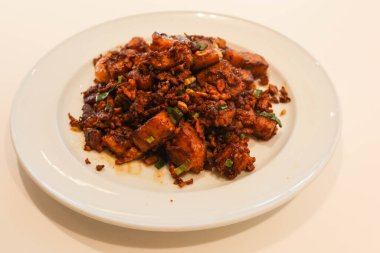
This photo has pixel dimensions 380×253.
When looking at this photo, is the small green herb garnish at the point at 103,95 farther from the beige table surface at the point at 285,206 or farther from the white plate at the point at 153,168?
the beige table surface at the point at 285,206

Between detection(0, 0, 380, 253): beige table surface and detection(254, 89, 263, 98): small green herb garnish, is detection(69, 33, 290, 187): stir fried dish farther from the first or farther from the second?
detection(0, 0, 380, 253): beige table surface

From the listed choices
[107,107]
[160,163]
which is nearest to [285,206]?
[160,163]

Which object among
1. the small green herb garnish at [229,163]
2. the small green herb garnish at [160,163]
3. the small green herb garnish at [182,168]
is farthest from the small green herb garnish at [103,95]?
the small green herb garnish at [229,163]

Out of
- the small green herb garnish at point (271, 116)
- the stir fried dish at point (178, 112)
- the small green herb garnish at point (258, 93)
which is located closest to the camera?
the stir fried dish at point (178, 112)

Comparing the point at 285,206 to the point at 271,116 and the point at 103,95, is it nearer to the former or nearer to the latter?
the point at 271,116

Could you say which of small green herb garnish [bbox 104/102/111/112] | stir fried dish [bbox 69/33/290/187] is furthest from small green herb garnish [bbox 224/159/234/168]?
small green herb garnish [bbox 104/102/111/112]
